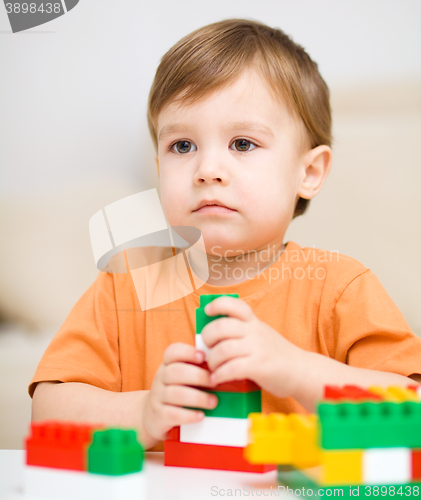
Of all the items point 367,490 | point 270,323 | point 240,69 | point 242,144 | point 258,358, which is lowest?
point 367,490

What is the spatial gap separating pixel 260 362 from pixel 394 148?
0.77 metres

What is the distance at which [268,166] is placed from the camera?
81cm

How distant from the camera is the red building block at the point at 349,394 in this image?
368mm

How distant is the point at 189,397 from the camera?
481 millimetres

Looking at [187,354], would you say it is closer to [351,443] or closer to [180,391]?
[180,391]

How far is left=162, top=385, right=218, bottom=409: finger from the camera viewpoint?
1.55 feet

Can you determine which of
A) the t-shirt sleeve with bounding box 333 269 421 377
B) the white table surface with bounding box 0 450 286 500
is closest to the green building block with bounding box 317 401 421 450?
the white table surface with bounding box 0 450 286 500

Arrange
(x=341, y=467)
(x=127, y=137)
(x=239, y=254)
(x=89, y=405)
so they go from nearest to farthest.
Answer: (x=341, y=467) < (x=89, y=405) < (x=239, y=254) < (x=127, y=137)

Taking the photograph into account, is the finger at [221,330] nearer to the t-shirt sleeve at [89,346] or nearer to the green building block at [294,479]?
the green building block at [294,479]

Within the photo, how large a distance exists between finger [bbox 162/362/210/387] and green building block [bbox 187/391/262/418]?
0.02m

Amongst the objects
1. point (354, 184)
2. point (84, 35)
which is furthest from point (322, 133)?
point (84, 35)

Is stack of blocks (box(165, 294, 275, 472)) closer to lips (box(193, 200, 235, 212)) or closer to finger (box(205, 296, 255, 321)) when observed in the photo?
finger (box(205, 296, 255, 321))

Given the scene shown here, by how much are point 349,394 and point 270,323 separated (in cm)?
47

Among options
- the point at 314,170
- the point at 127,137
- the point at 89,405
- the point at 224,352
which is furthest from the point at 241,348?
the point at 127,137
